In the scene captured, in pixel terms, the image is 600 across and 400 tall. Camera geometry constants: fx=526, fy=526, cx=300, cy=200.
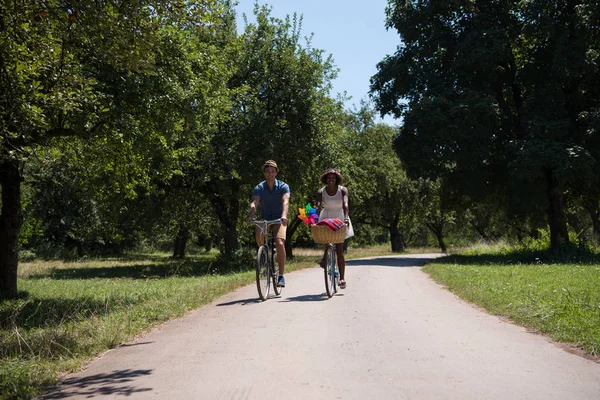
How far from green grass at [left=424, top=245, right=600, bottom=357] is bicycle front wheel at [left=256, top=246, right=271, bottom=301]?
3.57 meters

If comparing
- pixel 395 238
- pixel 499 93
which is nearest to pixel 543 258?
pixel 499 93

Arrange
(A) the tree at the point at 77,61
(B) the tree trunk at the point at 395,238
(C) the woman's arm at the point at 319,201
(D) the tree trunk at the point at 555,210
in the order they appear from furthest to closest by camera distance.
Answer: (B) the tree trunk at the point at 395,238, (D) the tree trunk at the point at 555,210, (C) the woman's arm at the point at 319,201, (A) the tree at the point at 77,61

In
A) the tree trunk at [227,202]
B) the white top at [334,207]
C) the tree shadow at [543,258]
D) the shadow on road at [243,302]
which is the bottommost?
the tree shadow at [543,258]

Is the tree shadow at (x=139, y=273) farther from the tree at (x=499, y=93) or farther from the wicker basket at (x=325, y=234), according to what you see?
the tree at (x=499, y=93)

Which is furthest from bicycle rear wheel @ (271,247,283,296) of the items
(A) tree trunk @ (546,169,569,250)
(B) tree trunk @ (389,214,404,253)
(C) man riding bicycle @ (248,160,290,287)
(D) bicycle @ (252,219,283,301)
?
(B) tree trunk @ (389,214,404,253)

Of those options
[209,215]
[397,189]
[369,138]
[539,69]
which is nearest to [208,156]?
[209,215]

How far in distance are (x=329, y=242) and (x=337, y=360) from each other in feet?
14.4

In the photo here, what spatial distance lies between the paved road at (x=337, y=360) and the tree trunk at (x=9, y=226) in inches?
278

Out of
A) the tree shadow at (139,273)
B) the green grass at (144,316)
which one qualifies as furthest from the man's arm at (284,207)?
the tree shadow at (139,273)

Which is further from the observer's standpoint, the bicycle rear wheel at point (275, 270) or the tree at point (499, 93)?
the tree at point (499, 93)

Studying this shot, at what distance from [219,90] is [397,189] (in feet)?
95.4

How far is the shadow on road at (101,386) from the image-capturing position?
4.15 metres

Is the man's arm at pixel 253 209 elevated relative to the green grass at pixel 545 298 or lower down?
elevated

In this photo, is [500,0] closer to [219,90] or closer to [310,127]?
[310,127]
